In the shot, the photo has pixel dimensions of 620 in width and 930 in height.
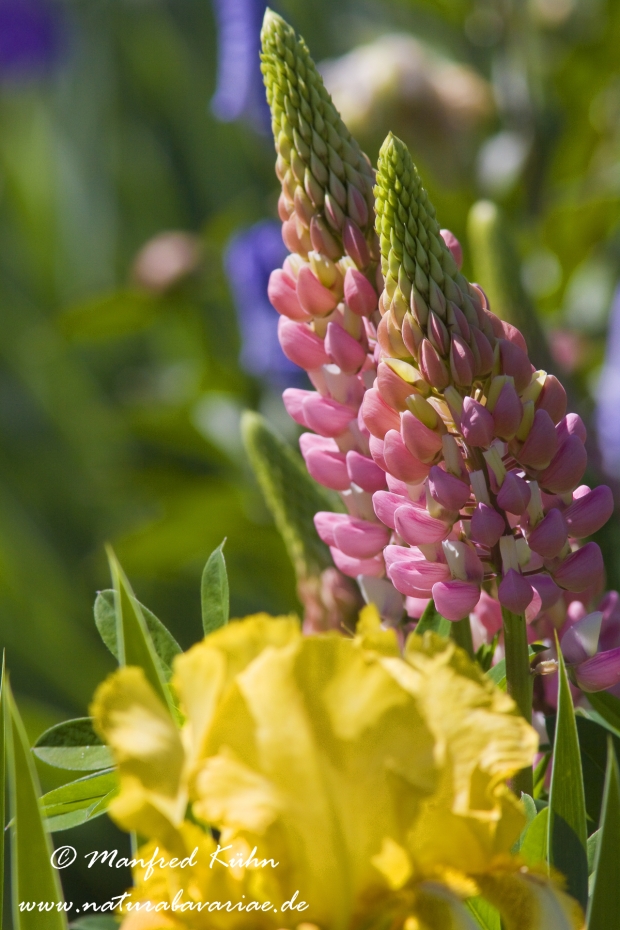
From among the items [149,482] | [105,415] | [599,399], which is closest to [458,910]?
[599,399]

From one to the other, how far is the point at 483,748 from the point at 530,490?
61 mm

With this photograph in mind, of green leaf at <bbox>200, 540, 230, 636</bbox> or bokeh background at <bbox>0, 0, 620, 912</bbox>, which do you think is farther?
bokeh background at <bbox>0, 0, 620, 912</bbox>

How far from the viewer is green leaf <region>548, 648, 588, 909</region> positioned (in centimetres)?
20

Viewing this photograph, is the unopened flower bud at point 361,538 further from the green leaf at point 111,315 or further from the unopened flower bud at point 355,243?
the green leaf at point 111,315

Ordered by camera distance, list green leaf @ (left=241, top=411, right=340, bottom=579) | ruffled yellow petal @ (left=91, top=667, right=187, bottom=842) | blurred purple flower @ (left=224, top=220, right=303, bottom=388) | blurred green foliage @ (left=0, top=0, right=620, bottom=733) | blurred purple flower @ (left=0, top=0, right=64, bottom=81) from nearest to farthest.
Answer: ruffled yellow petal @ (left=91, top=667, right=187, bottom=842) < green leaf @ (left=241, top=411, right=340, bottom=579) < blurred purple flower @ (left=224, top=220, right=303, bottom=388) < blurred green foliage @ (left=0, top=0, right=620, bottom=733) < blurred purple flower @ (left=0, top=0, right=64, bottom=81)

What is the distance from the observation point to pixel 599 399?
1.89 ft

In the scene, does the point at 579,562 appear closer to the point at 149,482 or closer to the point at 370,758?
the point at 370,758

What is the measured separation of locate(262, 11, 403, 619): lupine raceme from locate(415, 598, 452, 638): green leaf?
0.01 m

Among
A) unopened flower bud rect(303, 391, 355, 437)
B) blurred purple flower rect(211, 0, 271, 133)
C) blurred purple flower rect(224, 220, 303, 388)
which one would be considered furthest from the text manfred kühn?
blurred purple flower rect(211, 0, 271, 133)

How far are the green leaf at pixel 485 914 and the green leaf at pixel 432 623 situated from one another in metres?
0.06

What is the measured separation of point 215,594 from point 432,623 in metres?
0.05

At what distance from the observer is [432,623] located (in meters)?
0.24

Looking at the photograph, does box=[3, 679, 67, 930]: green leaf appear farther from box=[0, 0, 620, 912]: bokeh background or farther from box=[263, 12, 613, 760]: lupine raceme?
box=[0, 0, 620, 912]: bokeh background

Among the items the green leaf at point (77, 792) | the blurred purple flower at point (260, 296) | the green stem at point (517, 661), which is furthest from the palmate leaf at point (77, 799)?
the blurred purple flower at point (260, 296)
